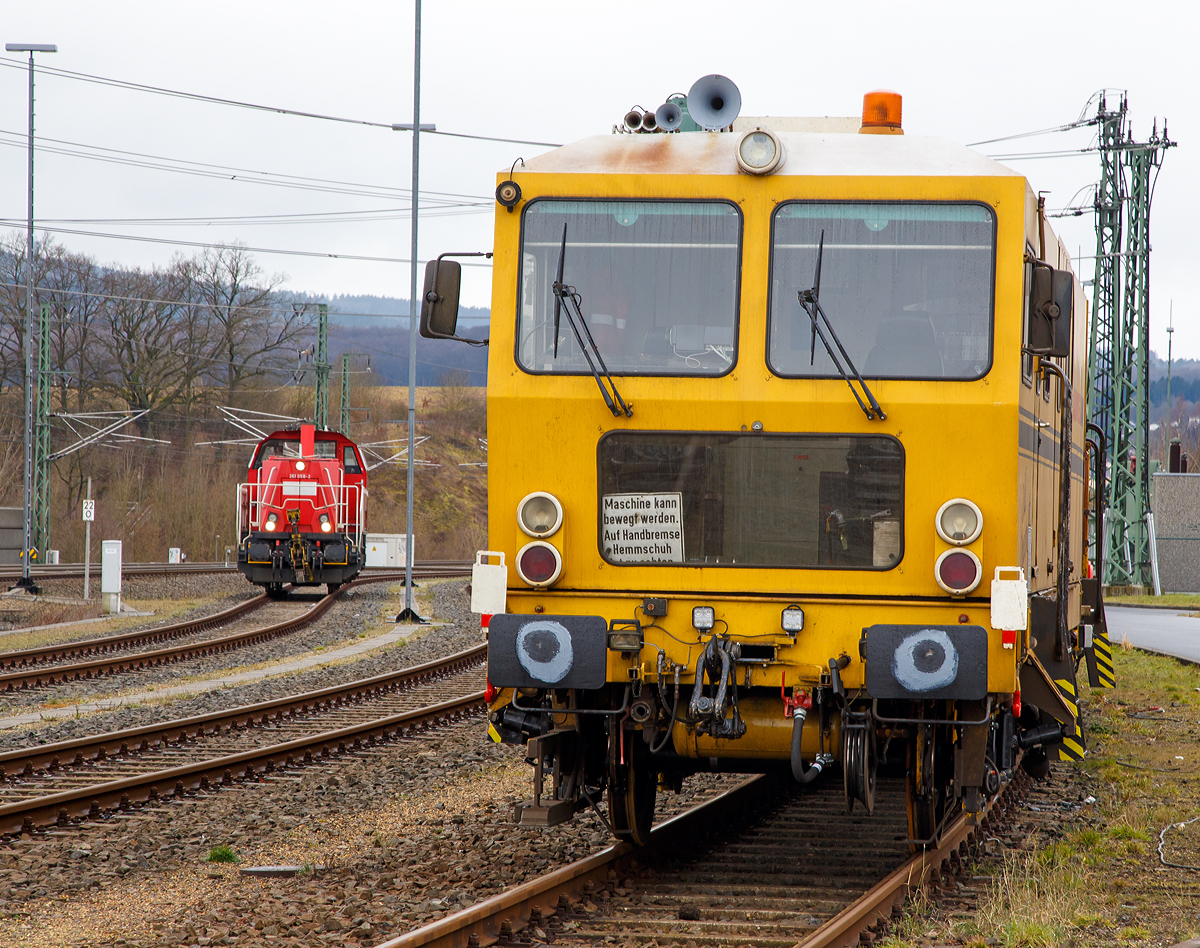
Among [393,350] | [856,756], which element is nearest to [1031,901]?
[856,756]

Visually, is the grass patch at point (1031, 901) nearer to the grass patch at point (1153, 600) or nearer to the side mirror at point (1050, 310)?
the side mirror at point (1050, 310)

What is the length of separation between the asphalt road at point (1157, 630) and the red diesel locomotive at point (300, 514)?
16426mm

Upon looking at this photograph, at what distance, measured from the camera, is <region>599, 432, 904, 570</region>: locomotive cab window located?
5.90 metres

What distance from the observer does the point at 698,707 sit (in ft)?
18.6

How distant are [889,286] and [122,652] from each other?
16.2 m

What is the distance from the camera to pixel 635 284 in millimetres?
6160

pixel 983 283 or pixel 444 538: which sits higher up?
pixel 983 283

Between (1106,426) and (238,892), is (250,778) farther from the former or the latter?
(1106,426)

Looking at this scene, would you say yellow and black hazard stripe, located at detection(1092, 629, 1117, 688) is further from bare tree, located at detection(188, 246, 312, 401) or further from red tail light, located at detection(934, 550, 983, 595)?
bare tree, located at detection(188, 246, 312, 401)

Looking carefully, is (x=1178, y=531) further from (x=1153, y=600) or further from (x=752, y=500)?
(x=752, y=500)

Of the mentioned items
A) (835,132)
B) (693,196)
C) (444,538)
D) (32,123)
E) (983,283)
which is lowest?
(444,538)

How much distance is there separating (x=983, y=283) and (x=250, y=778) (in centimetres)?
683

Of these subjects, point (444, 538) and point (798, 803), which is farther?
point (444, 538)

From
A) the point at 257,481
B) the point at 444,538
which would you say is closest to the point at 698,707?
the point at 257,481
